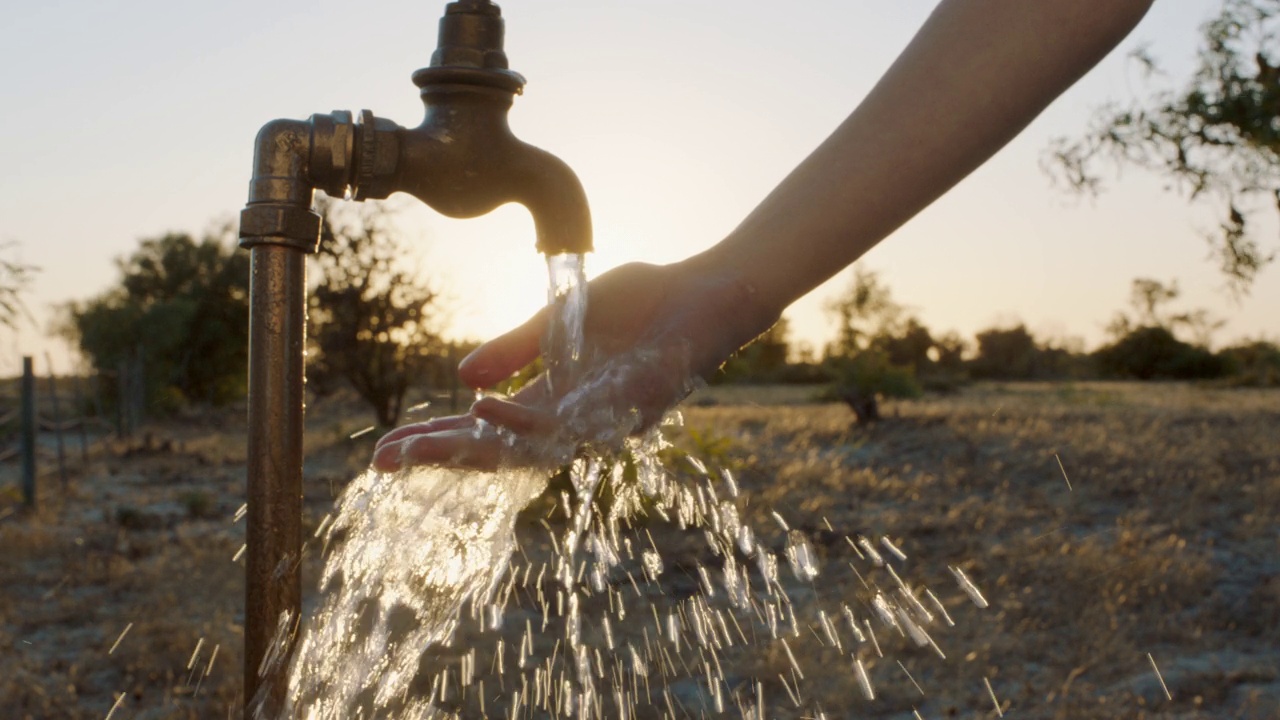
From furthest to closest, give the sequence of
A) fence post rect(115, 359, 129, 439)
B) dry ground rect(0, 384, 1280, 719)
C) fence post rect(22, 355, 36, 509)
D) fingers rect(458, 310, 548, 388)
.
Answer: fence post rect(115, 359, 129, 439) < fence post rect(22, 355, 36, 509) < dry ground rect(0, 384, 1280, 719) < fingers rect(458, 310, 548, 388)

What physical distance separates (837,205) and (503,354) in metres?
0.48

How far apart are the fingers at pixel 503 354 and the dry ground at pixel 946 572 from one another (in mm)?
2049

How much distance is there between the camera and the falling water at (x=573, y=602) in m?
1.75

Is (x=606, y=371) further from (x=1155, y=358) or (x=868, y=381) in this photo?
(x=1155, y=358)

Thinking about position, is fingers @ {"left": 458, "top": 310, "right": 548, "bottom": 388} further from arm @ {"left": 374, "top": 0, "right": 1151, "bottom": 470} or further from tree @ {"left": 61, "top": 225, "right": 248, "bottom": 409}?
tree @ {"left": 61, "top": 225, "right": 248, "bottom": 409}

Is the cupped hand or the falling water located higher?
the cupped hand

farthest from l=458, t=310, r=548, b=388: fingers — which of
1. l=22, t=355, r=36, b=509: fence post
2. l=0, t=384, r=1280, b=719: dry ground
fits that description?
l=22, t=355, r=36, b=509: fence post

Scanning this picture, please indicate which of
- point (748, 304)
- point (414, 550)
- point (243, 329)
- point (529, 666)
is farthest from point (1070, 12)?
point (243, 329)

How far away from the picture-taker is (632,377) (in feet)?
4.18

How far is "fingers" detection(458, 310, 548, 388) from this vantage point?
142 centimetres

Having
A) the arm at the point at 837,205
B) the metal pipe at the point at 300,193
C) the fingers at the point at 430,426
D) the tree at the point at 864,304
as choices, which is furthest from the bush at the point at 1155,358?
the fingers at the point at 430,426

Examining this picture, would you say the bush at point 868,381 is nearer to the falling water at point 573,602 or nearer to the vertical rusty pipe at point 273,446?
the falling water at point 573,602

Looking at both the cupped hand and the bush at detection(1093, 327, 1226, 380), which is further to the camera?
the bush at detection(1093, 327, 1226, 380)

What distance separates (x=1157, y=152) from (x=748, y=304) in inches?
359
